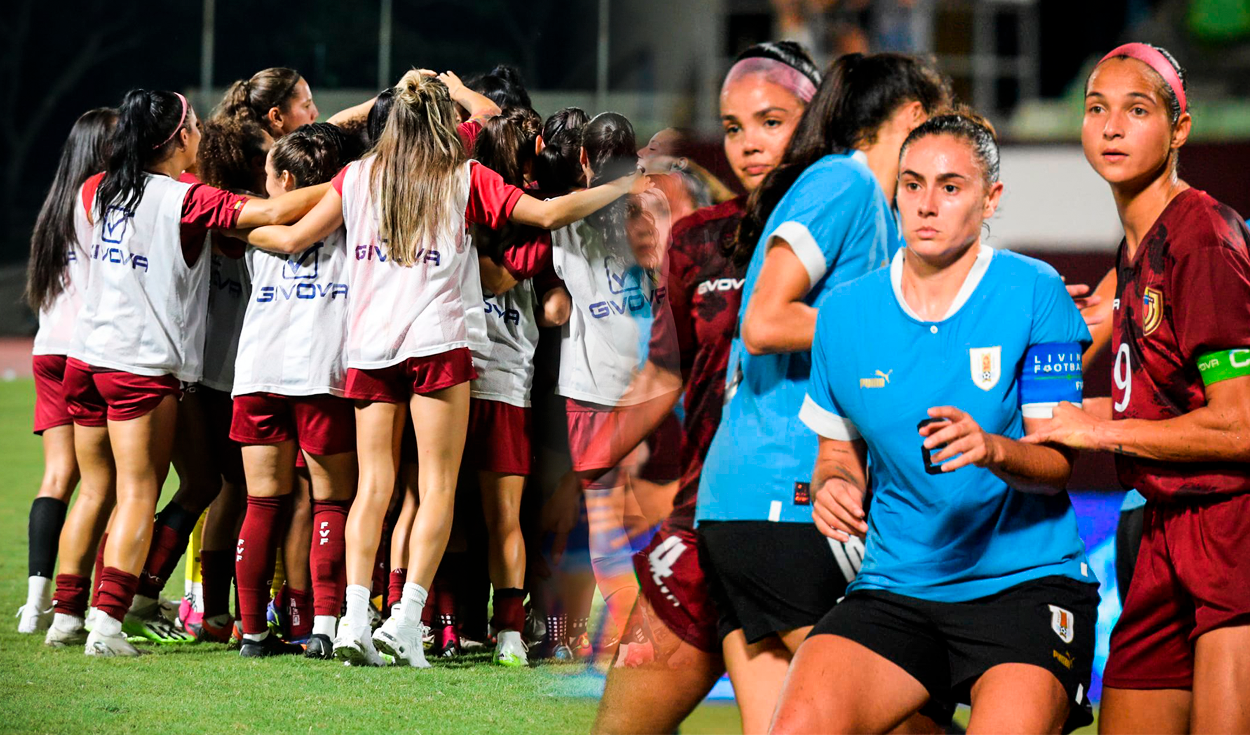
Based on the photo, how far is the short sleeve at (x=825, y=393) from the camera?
2.09m

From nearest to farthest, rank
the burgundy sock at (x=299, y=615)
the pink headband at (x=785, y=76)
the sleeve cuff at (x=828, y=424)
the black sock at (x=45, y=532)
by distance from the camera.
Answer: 1. the sleeve cuff at (x=828, y=424)
2. the pink headband at (x=785, y=76)
3. the burgundy sock at (x=299, y=615)
4. the black sock at (x=45, y=532)

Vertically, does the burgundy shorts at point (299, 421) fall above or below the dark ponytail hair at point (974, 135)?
below

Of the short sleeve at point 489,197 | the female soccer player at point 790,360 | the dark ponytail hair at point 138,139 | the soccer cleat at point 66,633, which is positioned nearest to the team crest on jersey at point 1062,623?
the female soccer player at point 790,360

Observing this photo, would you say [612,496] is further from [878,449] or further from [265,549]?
[265,549]

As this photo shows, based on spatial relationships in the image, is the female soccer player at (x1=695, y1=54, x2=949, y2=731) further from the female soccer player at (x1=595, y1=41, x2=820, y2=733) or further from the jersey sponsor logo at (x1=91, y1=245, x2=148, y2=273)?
the jersey sponsor logo at (x1=91, y1=245, x2=148, y2=273)

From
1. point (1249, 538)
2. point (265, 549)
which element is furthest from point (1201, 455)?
point (265, 549)

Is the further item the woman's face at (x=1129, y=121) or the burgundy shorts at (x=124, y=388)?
the burgundy shorts at (x=124, y=388)

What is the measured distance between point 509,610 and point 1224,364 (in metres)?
1.88

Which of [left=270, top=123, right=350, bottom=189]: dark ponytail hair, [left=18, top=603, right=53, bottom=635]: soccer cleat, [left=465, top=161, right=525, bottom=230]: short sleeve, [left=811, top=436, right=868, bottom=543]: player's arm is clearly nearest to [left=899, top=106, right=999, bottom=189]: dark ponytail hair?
[left=811, top=436, right=868, bottom=543]: player's arm

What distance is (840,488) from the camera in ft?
6.77

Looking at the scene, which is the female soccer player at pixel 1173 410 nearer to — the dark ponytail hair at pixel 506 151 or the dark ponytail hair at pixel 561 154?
the dark ponytail hair at pixel 561 154

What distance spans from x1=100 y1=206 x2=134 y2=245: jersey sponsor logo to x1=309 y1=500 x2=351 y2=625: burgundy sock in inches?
37.8

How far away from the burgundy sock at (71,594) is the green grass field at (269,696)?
124 millimetres

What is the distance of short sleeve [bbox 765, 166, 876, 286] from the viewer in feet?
7.07
